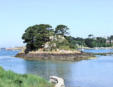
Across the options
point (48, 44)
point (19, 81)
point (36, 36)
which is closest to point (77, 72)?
point (19, 81)

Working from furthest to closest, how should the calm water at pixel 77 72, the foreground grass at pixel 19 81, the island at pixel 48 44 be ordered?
1. the island at pixel 48 44
2. the calm water at pixel 77 72
3. the foreground grass at pixel 19 81

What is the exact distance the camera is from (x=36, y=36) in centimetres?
7706

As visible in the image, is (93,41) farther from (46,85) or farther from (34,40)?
(46,85)

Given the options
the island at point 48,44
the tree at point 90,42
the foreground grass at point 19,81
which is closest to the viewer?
the foreground grass at point 19,81

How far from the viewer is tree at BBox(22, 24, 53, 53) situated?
76625mm

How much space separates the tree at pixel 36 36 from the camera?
76.6 meters

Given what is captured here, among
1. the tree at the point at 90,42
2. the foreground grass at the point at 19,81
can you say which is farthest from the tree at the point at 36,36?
the tree at the point at 90,42

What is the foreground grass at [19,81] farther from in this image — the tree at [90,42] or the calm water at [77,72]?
the tree at [90,42]

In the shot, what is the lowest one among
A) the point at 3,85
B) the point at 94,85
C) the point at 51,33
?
the point at 94,85

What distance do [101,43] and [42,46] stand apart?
390 feet

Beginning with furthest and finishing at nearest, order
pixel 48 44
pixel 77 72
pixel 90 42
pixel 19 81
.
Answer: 1. pixel 90 42
2. pixel 48 44
3. pixel 77 72
4. pixel 19 81

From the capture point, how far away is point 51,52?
71.1 metres

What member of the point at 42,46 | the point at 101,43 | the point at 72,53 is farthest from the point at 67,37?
the point at 101,43

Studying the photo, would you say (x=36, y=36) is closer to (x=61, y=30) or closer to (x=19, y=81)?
(x=61, y=30)
